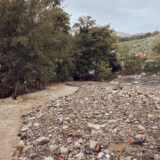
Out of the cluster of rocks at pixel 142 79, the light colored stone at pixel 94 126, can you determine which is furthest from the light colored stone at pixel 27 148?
the cluster of rocks at pixel 142 79

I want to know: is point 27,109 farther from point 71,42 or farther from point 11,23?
point 71,42

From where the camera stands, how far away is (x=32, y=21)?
9891 millimetres

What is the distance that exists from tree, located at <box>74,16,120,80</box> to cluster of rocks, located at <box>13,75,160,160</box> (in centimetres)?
1105

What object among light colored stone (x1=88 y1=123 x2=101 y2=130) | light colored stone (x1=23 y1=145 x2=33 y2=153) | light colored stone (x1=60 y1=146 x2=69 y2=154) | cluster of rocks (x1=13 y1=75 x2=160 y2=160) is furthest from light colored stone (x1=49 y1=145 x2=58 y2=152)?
light colored stone (x1=88 y1=123 x2=101 y2=130)

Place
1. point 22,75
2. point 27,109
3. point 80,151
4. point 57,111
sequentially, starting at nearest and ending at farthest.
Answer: point 80,151 → point 57,111 → point 27,109 → point 22,75

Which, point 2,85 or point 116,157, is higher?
point 2,85

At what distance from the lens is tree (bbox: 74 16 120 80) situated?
18.9 metres

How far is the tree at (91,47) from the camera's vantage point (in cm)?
1894

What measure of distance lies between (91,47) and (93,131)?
1430 centimetres

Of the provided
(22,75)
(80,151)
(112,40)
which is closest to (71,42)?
(112,40)

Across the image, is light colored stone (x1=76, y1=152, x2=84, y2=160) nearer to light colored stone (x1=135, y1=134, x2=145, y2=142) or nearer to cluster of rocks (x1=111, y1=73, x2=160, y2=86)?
light colored stone (x1=135, y1=134, x2=145, y2=142)

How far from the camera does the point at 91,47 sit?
18891mm

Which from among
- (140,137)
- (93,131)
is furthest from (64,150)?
(140,137)

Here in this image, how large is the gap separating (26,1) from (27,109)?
5.82 meters
